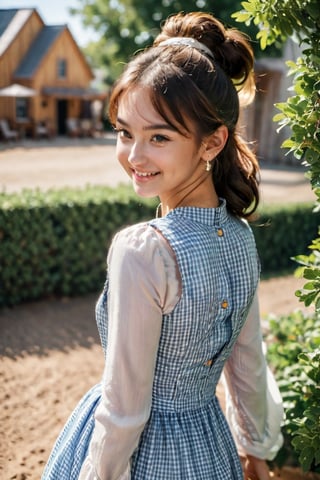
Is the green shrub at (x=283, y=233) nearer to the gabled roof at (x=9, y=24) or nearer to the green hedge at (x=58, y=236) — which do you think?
the green hedge at (x=58, y=236)

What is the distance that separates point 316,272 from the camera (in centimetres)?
173

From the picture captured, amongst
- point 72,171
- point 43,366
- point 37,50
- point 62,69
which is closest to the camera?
point 37,50

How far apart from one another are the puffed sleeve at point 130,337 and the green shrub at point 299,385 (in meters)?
0.72

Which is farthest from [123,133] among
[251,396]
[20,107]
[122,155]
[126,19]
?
[126,19]

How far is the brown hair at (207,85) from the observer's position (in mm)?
1370

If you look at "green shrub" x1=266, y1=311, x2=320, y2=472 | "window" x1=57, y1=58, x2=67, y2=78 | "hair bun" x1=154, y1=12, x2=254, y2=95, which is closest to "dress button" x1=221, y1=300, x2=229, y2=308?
"green shrub" x1=266, y1=311, x2=320, y2=472

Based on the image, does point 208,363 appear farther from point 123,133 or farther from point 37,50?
point 37,50

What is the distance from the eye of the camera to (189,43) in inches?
59.2

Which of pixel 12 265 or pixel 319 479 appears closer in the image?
pixel 319 479

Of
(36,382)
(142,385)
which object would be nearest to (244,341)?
(142,385)

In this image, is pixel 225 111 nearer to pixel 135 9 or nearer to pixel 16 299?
pixel 16 299

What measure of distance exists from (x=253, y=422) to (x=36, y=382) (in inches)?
101

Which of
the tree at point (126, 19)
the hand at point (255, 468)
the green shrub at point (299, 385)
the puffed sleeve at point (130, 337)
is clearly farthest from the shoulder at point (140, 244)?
the tree at point (126, 19)

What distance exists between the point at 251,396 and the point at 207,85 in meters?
1.05
